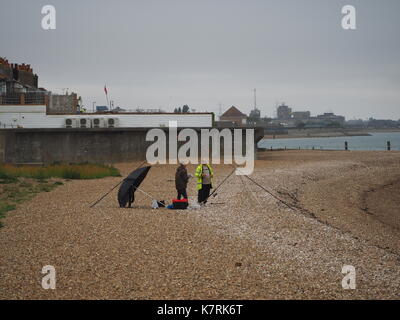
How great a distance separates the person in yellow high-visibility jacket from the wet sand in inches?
19.9

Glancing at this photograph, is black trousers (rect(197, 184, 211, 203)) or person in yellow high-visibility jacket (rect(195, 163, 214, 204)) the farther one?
black trousers (rect(197, 184, 211, 203))

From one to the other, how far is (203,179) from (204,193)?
59cm

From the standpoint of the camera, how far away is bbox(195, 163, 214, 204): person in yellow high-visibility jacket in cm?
A: 1700

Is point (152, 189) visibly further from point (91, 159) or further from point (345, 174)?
point (345, 174)

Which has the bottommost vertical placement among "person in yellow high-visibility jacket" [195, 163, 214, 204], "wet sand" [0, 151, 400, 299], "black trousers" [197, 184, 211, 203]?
"wet sand" [0, 151, 400, 299]

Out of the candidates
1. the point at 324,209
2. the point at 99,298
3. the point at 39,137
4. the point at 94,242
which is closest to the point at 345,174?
the point at 324,209
